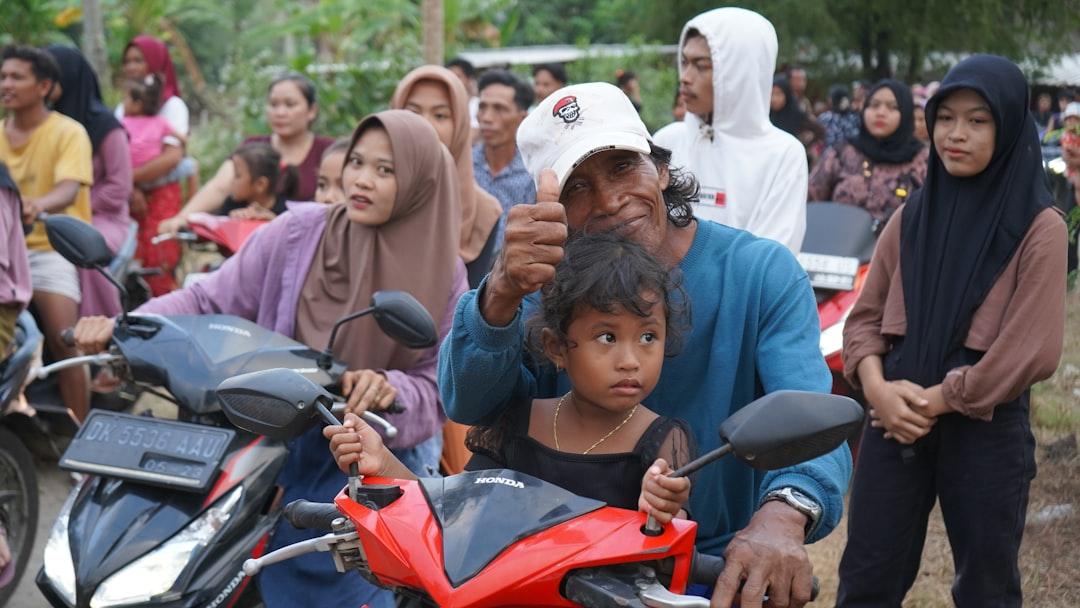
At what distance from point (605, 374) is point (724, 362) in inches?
13.2

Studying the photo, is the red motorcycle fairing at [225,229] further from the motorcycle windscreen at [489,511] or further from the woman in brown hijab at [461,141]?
the motorcycle windscreen at [489,511]

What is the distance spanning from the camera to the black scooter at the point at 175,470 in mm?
3301

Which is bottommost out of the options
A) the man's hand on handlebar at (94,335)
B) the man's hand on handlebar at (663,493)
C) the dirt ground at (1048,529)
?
the dirt ground at (1048,529)

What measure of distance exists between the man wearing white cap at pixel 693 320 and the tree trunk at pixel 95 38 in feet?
42.1

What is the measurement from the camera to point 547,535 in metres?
1.91

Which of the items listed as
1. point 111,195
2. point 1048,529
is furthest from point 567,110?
point 111,195

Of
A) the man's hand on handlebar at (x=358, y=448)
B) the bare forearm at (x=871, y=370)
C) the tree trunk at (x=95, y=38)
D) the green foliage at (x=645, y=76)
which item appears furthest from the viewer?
the green foliage at (x=645, y=76)

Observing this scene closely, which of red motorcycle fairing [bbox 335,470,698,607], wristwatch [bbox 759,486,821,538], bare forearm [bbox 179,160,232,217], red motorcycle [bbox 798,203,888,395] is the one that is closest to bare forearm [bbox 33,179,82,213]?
bare forearm [bbox 179,160,232,217]

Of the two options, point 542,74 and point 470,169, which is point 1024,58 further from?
point 470,169

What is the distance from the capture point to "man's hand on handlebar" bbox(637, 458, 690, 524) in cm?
189

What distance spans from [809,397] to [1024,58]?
21.2 m

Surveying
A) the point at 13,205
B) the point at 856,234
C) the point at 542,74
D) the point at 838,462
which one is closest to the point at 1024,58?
the point at 542,74

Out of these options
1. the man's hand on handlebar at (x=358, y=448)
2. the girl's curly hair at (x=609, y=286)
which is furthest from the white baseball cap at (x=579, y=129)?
the man's hand on handlebar at (x=358, y=448)

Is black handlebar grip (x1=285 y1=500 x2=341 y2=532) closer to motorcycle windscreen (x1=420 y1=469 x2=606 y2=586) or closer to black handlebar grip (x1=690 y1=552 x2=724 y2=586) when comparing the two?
motorcycle windscreen (x1=420 y1=469 x2=606 y2=586)
